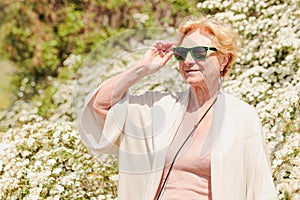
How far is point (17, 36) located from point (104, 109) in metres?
5.49

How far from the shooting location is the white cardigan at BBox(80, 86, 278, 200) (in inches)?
117

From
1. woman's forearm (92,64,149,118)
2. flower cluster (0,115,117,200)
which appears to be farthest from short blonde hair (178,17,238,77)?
flower cluster (0,115,117,200)

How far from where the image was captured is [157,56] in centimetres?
297

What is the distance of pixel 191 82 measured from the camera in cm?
294

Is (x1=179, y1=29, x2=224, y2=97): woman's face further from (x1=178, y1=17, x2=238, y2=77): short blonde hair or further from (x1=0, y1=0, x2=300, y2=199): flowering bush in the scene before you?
(x1=0, y1=0, x2=300, y2=199): flowering bush

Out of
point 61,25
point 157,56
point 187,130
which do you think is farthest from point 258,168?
point 61,25

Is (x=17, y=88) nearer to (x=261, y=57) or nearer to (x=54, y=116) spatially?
(x=54, y=116)

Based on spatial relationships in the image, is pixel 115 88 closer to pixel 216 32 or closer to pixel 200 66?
pixel 200 66

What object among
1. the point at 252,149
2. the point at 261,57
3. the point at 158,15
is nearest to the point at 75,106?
the point at 252,149

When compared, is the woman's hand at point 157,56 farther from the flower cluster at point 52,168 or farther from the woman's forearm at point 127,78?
the flower cluster at point 52,168

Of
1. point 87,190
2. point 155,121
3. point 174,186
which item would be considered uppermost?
point 155,121

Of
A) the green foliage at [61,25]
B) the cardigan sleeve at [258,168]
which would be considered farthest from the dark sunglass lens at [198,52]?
the green foliage at [61,25]

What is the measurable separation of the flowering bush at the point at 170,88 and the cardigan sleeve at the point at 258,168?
1.84 ft

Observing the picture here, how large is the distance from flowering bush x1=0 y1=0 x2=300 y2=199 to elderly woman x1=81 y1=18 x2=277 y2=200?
25 centimetres
